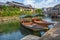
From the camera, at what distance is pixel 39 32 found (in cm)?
811

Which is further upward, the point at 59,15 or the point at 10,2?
the point at 10,2

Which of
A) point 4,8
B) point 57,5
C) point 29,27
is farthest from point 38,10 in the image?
point 29,27

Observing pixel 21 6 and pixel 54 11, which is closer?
pixel 54 11

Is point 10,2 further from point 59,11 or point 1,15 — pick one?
point 59,11

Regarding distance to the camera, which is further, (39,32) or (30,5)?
(30,5)

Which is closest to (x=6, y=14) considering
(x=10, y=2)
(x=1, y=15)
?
Result: (x=1, y=15)

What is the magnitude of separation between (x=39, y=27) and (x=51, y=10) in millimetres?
9211

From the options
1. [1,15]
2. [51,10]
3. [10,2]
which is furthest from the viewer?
[10,2]

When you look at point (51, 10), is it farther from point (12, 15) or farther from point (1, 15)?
point (1, 15)

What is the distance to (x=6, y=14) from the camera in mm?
16344

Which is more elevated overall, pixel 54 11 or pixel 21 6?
pixel 21 6

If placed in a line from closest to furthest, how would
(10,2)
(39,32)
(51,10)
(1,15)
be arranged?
(39,32) < (1,15) < (51,10) < (10,2)

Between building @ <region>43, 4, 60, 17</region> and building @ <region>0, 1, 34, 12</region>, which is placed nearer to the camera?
building @ <region>43, 4, 60, 17</region>

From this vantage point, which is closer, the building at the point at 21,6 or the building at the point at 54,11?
the building at the point at 54,11
